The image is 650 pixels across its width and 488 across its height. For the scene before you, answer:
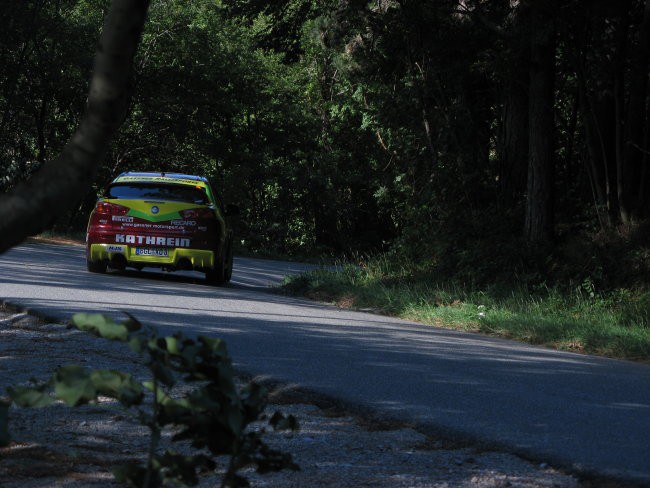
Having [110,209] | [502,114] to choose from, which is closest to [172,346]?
[110,209]

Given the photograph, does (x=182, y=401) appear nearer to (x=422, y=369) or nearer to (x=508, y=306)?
(x=422, y=369)

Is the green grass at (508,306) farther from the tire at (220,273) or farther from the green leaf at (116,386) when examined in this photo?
the green leaf at (116,386)

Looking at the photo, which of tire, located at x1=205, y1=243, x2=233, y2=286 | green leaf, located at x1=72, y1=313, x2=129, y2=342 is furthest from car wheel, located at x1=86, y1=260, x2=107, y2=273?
green leaf, located at x1=72, y1=313, x2=129, y2=342

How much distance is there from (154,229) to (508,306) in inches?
239

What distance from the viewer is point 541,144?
17.9 m

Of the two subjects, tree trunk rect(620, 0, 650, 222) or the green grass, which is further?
tree trunk rect(620, 0, 650, 222)

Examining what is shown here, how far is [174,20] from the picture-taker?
4034 cm

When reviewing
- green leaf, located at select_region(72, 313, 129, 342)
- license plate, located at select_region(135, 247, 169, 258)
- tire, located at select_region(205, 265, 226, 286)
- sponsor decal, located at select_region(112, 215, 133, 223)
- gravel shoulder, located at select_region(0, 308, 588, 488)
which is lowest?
tire, located at select_region(205, 265, 226, 286)

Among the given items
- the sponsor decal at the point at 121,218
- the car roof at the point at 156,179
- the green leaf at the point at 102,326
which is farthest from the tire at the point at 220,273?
the green leaf at the point at 102,326

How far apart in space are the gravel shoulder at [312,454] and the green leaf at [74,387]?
188cm

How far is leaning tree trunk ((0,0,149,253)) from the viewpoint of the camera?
3611 millimetres

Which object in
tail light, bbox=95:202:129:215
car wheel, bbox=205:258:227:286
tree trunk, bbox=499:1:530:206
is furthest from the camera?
tree trunk, bbox=499:1:530:206

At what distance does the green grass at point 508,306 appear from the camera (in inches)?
480

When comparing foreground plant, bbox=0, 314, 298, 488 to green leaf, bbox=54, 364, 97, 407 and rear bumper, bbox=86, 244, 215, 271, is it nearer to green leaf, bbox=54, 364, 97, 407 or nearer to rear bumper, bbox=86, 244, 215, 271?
green leaf, bbox=54, 364, 97, 407
